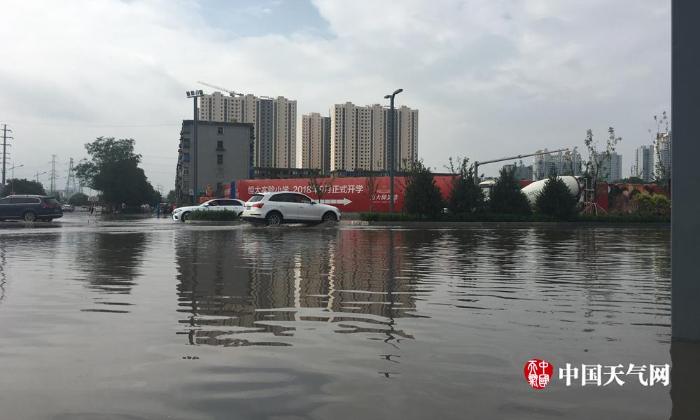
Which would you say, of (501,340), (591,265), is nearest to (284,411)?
(501,340)

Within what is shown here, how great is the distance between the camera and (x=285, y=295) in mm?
7602

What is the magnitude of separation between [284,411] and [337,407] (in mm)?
303

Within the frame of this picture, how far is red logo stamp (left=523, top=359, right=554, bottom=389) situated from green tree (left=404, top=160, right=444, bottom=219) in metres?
31.7

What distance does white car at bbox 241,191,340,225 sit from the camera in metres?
28.1

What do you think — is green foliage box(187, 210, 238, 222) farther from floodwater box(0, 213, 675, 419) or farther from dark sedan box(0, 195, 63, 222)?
floodwater box(0, 213, 675, 419)

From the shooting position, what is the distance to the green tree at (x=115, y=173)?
97.5m

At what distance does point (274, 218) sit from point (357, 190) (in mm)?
18693

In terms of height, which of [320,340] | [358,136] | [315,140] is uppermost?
[315,140]

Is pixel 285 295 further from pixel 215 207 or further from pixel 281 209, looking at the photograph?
pixel 215 207

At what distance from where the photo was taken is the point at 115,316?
6.13 m

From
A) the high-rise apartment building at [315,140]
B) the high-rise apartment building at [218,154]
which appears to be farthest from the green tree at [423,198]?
the high-rise apartment building at [315,140]

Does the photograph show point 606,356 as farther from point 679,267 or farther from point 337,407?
point 337,407

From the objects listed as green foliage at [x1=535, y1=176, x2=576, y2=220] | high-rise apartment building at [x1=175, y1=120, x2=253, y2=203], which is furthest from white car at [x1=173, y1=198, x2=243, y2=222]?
high-rise apartment building at [x1=175, y1=120, x2=253, y2=203]

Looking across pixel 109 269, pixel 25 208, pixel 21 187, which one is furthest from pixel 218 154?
pixel 109 269
